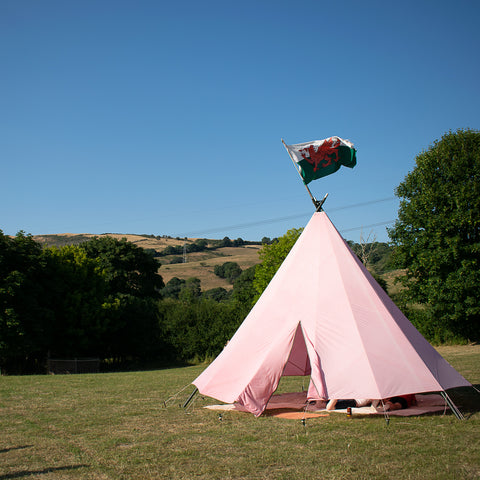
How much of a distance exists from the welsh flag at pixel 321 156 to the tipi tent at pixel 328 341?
3.96 feet

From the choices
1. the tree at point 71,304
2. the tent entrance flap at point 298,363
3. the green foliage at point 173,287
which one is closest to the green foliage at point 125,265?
the tree at point 71,304

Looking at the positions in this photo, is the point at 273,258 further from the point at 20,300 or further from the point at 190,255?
the point at 190,255

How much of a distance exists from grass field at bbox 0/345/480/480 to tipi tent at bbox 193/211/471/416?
1.84 ft

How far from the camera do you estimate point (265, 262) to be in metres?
44.3

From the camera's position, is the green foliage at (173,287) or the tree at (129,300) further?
the green foliage at (173,287)

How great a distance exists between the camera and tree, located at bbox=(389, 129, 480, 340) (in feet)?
89.5

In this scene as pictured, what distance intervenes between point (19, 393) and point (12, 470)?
888cm

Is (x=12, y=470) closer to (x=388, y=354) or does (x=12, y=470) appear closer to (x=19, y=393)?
(x=388, y=354)

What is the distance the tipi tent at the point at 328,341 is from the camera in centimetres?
870

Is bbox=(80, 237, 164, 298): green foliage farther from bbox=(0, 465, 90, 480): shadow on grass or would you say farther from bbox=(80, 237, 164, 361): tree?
bbox=(0, 465, 90, 480): shadow on grass

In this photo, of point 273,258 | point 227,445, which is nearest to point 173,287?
point 273,258

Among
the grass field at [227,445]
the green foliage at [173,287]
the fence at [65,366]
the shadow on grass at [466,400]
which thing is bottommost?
the fence at [65,366]

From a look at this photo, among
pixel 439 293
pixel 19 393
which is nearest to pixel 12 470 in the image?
pixel 19 393

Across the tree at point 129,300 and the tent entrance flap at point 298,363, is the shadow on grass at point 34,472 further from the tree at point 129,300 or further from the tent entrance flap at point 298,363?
the tree at point 129,300
